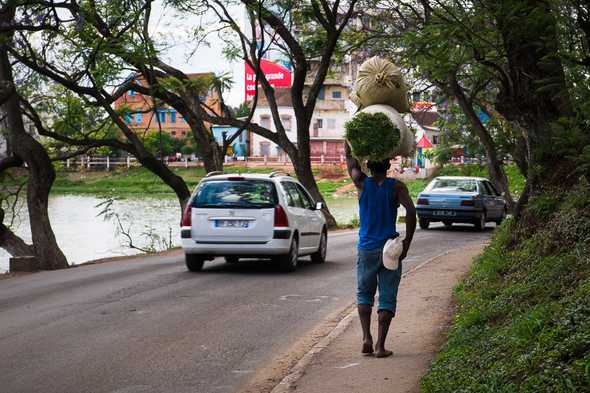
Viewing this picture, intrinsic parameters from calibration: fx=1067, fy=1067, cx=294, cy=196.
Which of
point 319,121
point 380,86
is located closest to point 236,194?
point 380,86

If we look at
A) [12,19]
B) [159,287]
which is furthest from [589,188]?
[12,19]

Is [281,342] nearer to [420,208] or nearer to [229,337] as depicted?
[229,337]

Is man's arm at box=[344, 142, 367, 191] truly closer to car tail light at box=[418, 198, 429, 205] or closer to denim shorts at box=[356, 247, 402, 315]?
denim shorts at box=[356, 247, 402, 315]

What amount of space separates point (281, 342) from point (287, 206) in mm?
7498

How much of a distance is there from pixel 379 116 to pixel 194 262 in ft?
32.2

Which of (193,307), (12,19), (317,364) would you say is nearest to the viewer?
(317,364)

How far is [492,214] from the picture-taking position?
3456 cm

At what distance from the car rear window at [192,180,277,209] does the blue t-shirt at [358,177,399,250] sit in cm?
891

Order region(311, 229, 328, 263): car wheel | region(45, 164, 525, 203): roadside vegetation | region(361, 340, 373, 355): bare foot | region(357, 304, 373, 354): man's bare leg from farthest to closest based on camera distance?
1. region(45, 164, 525, 203): roadside vegetation
2. region(311, 229, 328, 263): car wheel
3. region(361, 340, 373, 355): bare foot
4. region(357, 304, 373, 354): man's bare leg

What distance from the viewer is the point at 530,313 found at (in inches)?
314

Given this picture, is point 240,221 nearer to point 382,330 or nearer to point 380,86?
point 380,86

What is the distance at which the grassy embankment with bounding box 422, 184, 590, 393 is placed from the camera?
6258 millimetres

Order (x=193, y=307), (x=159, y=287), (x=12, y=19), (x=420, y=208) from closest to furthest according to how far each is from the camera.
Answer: (x=193, y=307) < (x=159, y=287) < (x=12, y=19) < (x=420, y=208)

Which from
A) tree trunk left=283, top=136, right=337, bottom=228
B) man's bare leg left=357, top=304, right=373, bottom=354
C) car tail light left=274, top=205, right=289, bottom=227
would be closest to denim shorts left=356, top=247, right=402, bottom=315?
man's bare leg left=357, top=304, right=373, bottom=354
